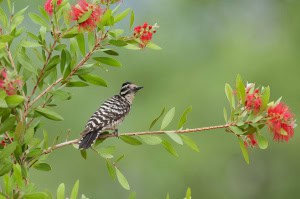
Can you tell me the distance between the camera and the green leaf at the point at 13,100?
3.99 metres

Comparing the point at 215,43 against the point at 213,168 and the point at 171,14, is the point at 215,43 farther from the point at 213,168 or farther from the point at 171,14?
the point at 213,168

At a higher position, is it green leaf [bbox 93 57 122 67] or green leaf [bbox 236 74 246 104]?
green leaf [bbox 236 74 246 104]

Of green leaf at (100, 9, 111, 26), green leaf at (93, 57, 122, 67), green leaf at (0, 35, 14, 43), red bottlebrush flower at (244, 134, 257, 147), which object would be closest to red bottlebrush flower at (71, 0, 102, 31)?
green leaf at (100, 9, 111, 26)

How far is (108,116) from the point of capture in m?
6.16

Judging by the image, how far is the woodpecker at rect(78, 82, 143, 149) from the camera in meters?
5.01

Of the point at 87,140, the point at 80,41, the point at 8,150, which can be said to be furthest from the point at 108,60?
the point at 8,150

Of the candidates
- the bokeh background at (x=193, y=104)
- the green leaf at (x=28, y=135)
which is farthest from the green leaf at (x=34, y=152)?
the bokeh background at (x=193, y=104)

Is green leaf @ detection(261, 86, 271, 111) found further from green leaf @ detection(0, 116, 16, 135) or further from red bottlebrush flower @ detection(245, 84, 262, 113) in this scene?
green leaf @ detection(0, 116, 16, 135)

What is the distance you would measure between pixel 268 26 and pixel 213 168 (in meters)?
6.58

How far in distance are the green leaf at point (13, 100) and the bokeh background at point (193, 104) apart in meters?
17.3

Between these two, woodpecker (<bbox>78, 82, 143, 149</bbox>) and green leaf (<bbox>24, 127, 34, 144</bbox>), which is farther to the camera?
woodpecker (<bbox>78, 82, 143, 149</bbox>)

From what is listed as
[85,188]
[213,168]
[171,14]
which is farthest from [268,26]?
[85,188]

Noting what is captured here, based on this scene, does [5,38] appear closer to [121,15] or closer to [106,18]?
[106,18]

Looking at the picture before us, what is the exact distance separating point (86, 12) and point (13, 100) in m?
0.63
